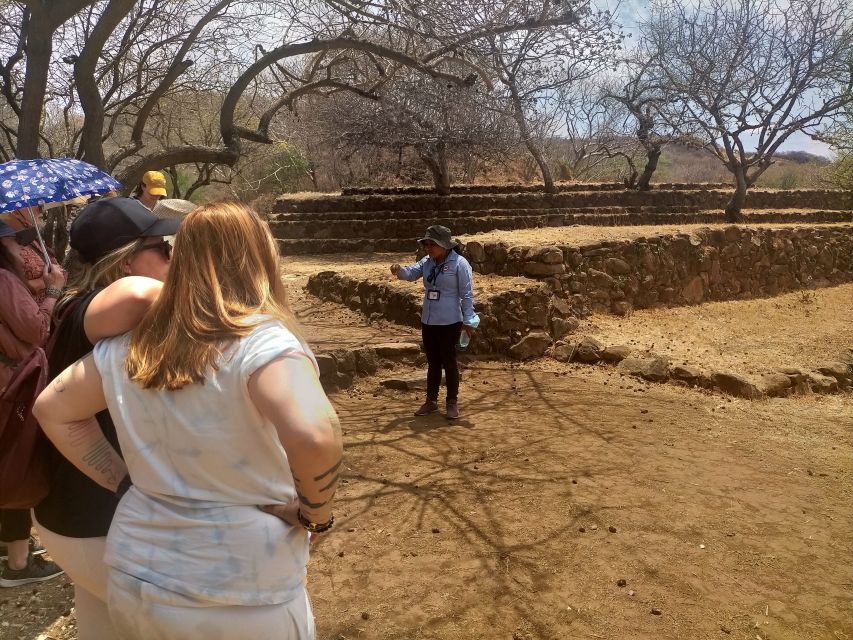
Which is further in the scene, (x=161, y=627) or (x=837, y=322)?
(x=837, y=322)

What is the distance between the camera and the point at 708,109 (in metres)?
16.6

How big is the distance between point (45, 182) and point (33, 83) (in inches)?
96.4

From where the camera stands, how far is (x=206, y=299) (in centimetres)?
139

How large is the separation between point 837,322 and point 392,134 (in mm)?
10685

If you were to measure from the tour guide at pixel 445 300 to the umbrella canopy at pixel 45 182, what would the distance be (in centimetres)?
253

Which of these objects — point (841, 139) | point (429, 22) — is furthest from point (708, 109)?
point (429, 22)

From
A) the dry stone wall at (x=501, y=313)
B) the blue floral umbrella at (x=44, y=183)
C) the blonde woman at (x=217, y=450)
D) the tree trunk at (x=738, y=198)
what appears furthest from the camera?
the tree trunk at (x=738, y=198)

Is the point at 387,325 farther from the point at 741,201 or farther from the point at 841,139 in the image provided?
the point at 841,139

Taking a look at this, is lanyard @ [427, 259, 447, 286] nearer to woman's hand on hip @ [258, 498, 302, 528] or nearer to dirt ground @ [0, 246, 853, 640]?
dirt ground @ [0, 246, 853, 640]

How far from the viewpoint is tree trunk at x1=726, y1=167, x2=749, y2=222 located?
54.5ft

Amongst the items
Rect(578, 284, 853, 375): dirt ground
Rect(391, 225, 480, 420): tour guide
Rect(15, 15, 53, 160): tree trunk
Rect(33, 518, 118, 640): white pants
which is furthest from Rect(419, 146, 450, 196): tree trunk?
Rect(33, 518, 118, 640): white pants

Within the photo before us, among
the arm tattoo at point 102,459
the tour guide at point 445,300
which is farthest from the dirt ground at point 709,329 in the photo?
the arm tattoo at point 102,459

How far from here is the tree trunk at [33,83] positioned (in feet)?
17.7

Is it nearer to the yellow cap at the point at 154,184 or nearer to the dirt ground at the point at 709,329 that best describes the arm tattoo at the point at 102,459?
the yellow cap at the point at 154,184
